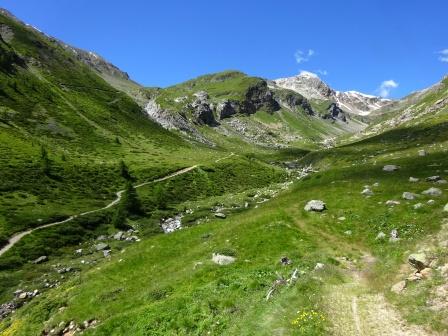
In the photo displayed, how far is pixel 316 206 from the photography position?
46.6 m

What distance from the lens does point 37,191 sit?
269 feet

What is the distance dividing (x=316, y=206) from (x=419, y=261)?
21.9 meters

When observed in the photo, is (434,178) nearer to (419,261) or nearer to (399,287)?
(419,261)

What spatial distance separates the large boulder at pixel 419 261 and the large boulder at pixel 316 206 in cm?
2053

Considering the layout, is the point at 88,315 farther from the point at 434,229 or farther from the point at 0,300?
the point at 434,229

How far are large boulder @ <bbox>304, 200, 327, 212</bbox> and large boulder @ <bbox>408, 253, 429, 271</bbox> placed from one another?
2053 centimetres

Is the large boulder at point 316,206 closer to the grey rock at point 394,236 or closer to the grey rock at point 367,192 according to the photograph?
the grey rock at point 367,192

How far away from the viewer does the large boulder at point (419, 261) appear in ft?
80.8

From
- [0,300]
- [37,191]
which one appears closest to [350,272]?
[0,300]


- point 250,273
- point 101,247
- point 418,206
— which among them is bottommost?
point 101,247

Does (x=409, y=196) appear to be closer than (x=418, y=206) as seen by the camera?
No

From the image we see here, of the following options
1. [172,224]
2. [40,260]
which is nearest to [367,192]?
[172,224]

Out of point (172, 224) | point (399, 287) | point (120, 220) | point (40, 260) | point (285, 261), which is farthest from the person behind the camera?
point (172, 224)

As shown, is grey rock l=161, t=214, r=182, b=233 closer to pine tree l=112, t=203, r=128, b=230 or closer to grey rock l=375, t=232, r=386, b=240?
pine tree l=112, t=203, r=128, b=230
